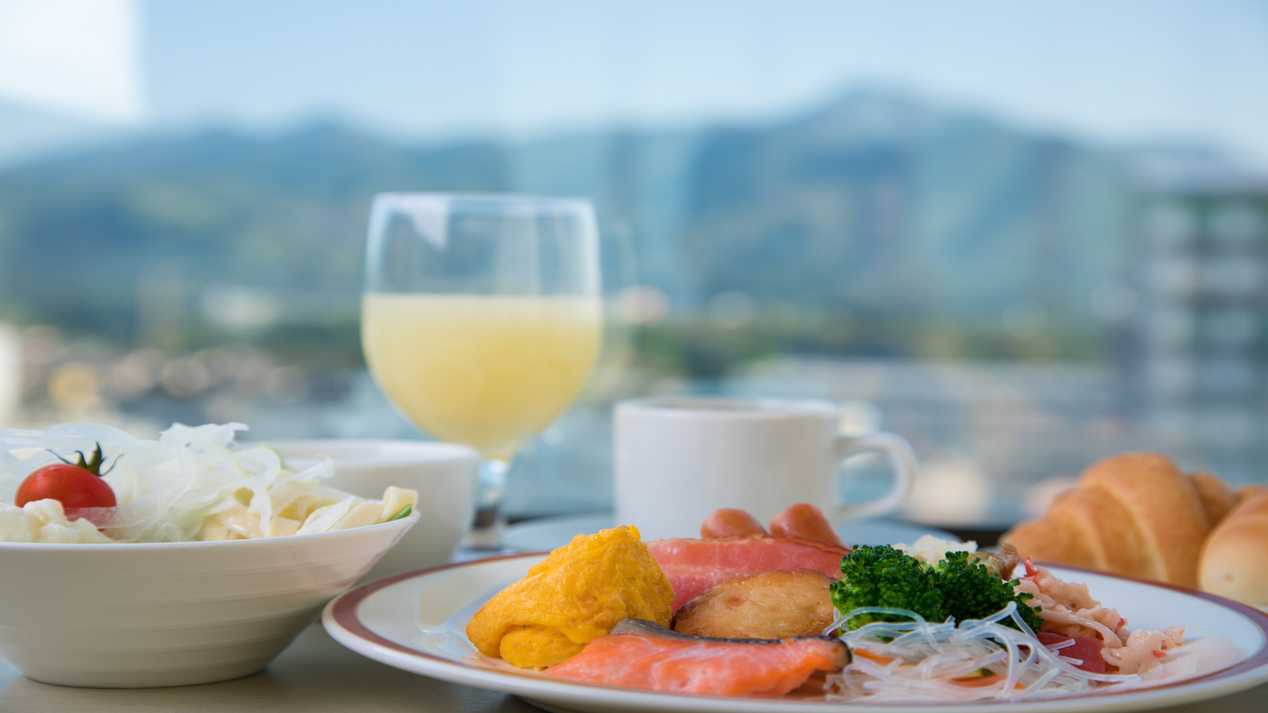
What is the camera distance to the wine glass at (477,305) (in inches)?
46.6

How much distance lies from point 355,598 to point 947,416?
155 inches

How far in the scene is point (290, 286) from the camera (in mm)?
4328

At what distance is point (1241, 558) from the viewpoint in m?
0.88

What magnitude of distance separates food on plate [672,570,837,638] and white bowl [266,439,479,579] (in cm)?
29

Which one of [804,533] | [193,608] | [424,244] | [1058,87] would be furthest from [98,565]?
[1058,87]

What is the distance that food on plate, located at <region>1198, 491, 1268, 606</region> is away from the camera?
0.87 m

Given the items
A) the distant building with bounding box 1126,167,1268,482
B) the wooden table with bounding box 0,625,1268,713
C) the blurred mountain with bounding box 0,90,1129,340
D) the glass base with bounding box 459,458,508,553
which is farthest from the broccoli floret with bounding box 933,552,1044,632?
the distant building with bounding box 1126,167,1268,482

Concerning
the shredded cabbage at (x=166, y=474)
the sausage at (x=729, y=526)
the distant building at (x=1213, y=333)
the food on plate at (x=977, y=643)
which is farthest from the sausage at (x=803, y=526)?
the distant building at (x=1213, y=333)

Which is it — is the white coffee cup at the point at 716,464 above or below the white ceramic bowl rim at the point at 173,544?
below

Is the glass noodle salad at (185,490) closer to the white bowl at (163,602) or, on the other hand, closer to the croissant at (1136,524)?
the white bowl at (163,602)

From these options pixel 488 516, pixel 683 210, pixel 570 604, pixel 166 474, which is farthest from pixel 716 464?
pixel 683 210

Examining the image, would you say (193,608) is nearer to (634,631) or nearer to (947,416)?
(634,631)

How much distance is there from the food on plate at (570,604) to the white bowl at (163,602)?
0.32ft

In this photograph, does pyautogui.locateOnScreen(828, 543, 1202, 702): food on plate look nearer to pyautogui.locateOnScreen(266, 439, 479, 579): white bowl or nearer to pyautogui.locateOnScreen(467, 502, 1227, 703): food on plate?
pyautogui.locateOnScreen(467, 502, 1227, 703): food on plate
